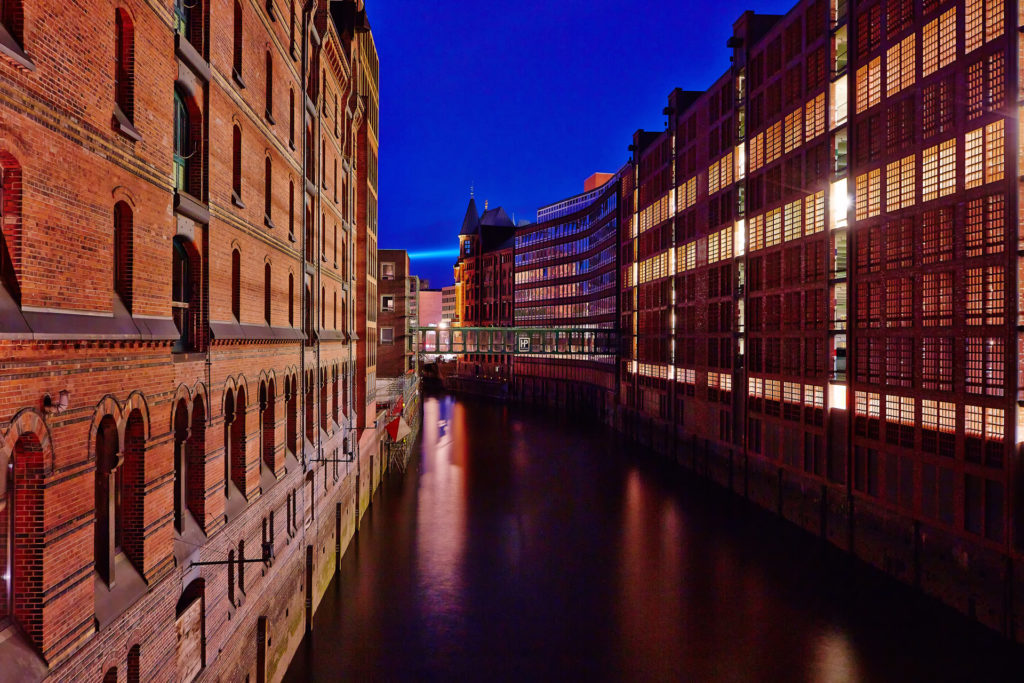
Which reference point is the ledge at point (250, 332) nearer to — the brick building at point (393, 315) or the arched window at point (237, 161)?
the arched window at point (237, 161)

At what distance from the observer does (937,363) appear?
969 inches

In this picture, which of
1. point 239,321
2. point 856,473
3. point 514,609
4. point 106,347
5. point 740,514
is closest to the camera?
point 106,347

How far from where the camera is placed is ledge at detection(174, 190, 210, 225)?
11.5 m

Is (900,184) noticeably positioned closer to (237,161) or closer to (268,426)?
(237,161)

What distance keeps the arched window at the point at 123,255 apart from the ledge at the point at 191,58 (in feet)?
10.7

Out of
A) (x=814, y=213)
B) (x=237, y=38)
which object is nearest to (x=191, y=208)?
(x=237, y=38)

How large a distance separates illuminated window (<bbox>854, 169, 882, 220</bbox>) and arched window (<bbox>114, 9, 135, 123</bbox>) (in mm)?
27002

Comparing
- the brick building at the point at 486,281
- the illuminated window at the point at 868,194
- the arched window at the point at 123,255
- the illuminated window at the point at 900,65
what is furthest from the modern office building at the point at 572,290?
the arched window at the point at 123,255

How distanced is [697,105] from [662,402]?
22.1 meters

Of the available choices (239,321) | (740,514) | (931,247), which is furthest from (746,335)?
(239,321)

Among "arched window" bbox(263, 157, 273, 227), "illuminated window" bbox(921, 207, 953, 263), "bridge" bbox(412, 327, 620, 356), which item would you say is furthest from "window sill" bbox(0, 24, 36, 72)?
"bridge" bbox(412, 327, 620, 356)

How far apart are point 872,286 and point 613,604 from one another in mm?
16246

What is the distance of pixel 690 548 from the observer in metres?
31.6

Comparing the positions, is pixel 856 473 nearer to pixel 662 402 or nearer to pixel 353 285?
pixel 353 285
